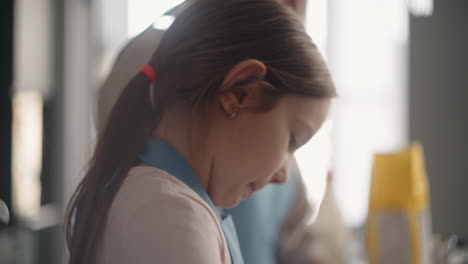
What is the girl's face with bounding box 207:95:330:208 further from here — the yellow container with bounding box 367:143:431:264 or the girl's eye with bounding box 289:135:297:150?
the yellow container with bounding box 367:143:431:264

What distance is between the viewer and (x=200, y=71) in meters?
0.26

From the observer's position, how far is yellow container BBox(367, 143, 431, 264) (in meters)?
0.63

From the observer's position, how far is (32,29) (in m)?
1.21

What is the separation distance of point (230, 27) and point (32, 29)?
108 centimetres

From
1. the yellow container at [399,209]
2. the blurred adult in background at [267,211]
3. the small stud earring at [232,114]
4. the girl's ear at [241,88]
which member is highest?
the girl's ear at [241,88]

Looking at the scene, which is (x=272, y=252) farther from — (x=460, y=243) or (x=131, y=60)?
(x=460, y=243)

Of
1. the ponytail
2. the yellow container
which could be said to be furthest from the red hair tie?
the yellow container

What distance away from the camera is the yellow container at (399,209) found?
2.07 ft

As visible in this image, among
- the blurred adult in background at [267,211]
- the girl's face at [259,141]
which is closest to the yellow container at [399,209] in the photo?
the blurred adult in background at [267,211]

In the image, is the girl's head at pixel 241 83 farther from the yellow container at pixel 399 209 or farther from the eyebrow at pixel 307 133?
the yellow container at pixel 399 209

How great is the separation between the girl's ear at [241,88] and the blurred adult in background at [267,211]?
5 centimetres

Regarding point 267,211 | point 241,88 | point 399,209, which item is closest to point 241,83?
point 241,88

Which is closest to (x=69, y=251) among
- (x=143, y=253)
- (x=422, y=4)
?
(x=143, y=253)

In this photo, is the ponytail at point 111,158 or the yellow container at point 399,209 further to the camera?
the yellow container at point 399,209
